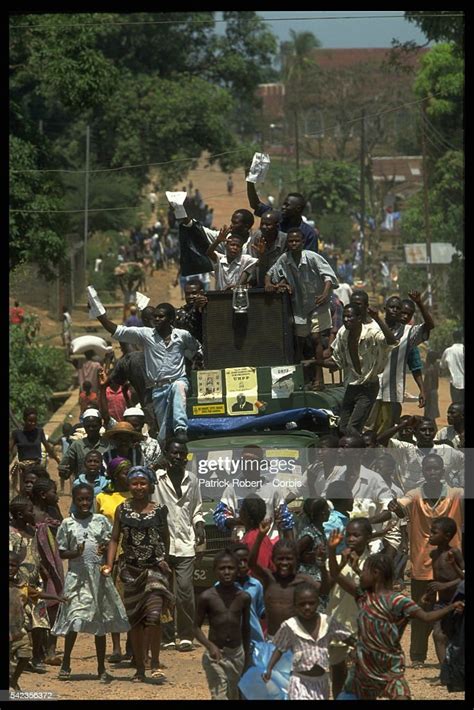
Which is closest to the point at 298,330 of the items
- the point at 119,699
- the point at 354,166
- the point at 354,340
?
the point at 354,340

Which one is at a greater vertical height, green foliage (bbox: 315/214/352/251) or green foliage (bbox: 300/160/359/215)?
green foliage (bbox: 300/160/359/215)

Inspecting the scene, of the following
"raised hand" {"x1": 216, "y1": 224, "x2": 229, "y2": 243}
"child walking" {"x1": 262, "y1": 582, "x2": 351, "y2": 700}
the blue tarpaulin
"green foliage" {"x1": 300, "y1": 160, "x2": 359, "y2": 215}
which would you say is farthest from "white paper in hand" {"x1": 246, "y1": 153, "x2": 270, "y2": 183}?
"green foliage" {"x1": 300, "y1": 160, "x2": 359, "y2": 215}

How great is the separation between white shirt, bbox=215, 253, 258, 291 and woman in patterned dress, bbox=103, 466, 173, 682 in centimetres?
344

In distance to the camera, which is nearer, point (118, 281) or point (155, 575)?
point (155, 575)

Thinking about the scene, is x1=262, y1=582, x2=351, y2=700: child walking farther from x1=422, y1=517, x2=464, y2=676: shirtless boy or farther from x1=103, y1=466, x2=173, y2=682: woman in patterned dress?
x1=103, y1=466, x2=173, y2=682: woman in patterned dress

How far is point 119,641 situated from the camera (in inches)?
520

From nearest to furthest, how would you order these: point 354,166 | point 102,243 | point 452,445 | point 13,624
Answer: point 13,624
point 452,445
point 102,243
point 354,166

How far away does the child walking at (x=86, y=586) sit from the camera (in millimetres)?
12469

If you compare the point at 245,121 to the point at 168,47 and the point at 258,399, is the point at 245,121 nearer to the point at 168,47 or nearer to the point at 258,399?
the point at 168,47

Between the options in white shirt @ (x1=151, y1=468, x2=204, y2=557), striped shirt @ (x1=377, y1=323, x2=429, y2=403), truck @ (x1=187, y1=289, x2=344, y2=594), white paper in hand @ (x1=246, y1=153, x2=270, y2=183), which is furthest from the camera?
white paper in hand @ (x1=246, y1=153, x2=270, y2=183)

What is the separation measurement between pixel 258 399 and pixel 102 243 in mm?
38369

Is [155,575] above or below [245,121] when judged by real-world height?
below

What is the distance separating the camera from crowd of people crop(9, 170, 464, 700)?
35.1ft

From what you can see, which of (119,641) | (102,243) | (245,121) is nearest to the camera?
(119,641)
